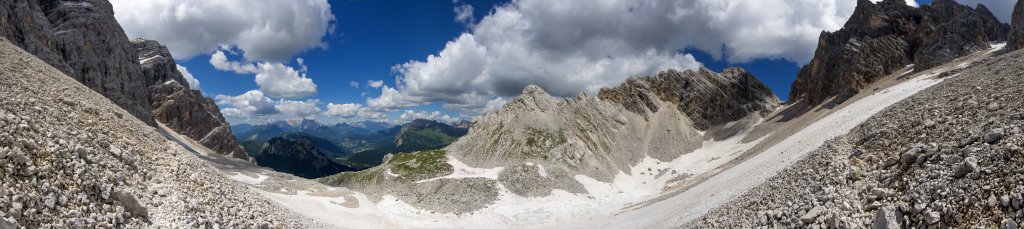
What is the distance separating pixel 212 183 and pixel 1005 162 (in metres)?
36.3

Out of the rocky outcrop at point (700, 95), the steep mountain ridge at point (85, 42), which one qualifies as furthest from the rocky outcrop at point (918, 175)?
the steep mountain ridge at point (85, 42)

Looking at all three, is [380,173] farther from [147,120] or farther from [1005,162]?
[147,120]

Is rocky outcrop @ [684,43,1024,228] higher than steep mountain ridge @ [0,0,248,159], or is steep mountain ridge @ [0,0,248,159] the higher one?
steep mountain ridge @ [0,0,248,159]

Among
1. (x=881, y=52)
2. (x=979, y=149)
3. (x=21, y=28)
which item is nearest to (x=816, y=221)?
(x=979, y=149)

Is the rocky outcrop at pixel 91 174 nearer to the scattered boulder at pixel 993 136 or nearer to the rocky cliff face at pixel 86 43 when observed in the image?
the scattered boulder at pixel 993 136

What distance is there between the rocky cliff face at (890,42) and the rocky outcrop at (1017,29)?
10.1 m

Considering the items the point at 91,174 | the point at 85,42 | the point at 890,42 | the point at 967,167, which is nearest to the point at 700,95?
the point at 890,42

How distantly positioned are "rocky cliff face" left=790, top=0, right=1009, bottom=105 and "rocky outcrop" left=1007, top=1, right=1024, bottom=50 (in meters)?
10.1

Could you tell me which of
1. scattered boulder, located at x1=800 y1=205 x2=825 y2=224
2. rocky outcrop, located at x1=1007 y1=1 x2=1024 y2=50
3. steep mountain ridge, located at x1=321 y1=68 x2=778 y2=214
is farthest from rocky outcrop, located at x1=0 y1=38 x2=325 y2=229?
rocky outcrop, located at x1=1007 y1=1 x2=1024 y2=50

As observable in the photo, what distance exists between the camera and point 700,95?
161000 mm

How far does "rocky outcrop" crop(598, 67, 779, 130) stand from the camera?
153250 mm

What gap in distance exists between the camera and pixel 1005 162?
55.3ft

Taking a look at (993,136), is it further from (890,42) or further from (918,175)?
(890,42)

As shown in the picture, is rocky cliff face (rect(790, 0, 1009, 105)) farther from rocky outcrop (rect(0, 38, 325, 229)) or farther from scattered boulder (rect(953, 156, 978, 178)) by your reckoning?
rocky outcrop (rect(0, 38, 325, 229))
